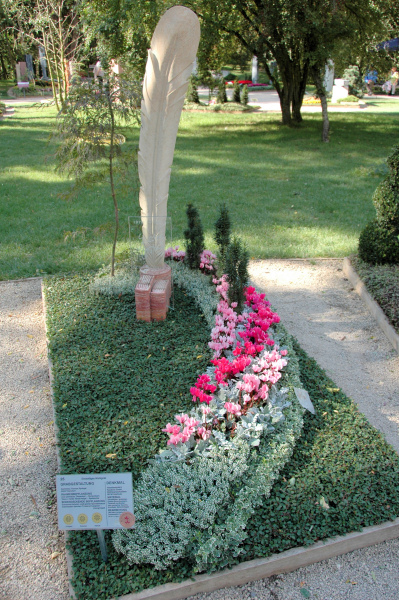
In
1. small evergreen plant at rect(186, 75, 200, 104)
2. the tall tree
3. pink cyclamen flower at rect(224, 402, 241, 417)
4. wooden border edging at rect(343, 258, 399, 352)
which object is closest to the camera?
pink cyclamen flower at rect(224, 402, 241, 417)

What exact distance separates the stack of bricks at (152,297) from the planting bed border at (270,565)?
2496 mm

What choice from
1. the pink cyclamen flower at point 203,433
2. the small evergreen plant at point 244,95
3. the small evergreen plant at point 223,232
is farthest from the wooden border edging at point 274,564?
the small evergreen plant at point 244,95

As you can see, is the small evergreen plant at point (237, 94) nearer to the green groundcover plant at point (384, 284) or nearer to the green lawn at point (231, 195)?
the green lawn at point (231, 195)

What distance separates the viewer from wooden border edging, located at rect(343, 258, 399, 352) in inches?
210

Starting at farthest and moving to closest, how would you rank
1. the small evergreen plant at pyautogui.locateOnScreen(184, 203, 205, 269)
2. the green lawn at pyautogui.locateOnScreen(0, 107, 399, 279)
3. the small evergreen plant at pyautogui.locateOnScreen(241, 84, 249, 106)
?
the small evergreen plant at pyautogui.locateOnScreen(241, 84, 249, 106) < the green lawn at pyautogui.locateOnScreen(0, 107, 399, 279) < the small evergreen plant at pyautogui.locateOnScreen(184, 203, 205, 269)

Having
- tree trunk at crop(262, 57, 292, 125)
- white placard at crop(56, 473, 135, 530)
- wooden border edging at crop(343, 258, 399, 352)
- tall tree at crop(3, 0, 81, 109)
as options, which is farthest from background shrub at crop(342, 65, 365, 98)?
white placard at crop(56, 473, 135, 530)

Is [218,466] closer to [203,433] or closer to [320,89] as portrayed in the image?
[203,433]

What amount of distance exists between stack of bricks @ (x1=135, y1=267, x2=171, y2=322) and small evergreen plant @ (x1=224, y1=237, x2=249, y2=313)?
73 cm

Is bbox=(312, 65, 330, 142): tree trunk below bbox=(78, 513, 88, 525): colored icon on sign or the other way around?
the other way around

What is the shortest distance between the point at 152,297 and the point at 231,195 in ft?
17.6

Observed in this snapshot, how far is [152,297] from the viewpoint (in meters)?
5.14

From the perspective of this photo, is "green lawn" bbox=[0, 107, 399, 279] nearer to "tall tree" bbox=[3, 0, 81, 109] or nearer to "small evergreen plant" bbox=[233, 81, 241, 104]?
"tall tree" bbox=[3, 0, 81, 109]

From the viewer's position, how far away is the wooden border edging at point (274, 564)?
9.00 ft

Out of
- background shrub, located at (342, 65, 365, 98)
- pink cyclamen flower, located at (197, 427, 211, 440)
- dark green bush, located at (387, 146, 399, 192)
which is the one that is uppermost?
background shrub, located at (342, 65, 365, 98)
